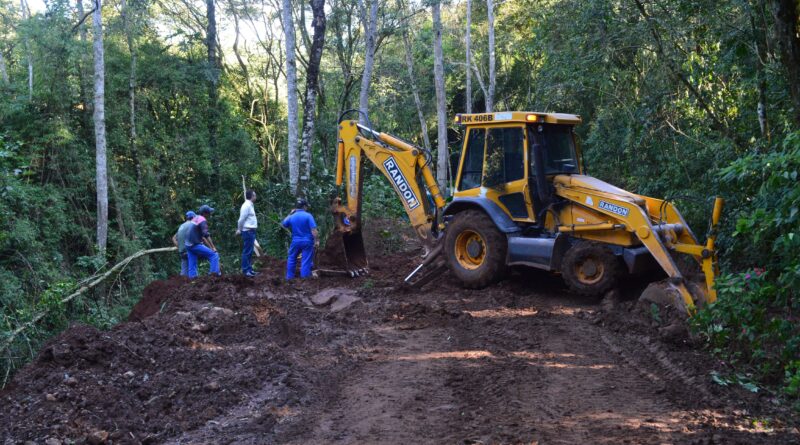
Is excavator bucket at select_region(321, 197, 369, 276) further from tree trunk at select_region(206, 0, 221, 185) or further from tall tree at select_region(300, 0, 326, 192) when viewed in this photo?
tree trunk at select_region(206, 0, 221, 185)

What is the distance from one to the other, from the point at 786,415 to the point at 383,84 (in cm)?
3076

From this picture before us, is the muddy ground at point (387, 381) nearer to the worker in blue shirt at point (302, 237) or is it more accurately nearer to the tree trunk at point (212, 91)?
the worker in blue shirt at point (302, 237)

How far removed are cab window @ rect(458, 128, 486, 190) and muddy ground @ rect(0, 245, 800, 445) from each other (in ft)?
6.58

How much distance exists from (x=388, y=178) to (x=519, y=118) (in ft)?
9.57

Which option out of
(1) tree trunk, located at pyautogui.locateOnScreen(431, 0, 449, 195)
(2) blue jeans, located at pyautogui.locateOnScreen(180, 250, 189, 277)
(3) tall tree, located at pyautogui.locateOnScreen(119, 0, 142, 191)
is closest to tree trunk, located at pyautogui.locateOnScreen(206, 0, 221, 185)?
(3) tall tree, located at pyautogui.locateOnScreen(119, 0, 142, 191)

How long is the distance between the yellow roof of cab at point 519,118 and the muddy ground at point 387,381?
2.59 metres

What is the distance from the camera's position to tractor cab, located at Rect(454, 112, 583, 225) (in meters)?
10.1

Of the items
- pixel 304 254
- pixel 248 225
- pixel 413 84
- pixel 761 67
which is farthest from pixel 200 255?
pixel 413 84

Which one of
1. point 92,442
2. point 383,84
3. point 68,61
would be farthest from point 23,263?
point 383,84

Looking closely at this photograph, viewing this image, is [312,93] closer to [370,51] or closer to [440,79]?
[370,51]

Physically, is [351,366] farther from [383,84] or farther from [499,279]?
[383,84]

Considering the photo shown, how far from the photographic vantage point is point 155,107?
85.9ft

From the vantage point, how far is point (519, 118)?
10102 mm

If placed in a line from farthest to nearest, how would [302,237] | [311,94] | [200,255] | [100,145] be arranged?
[100,145]
[311,94]
[200,255]
[302,237]
